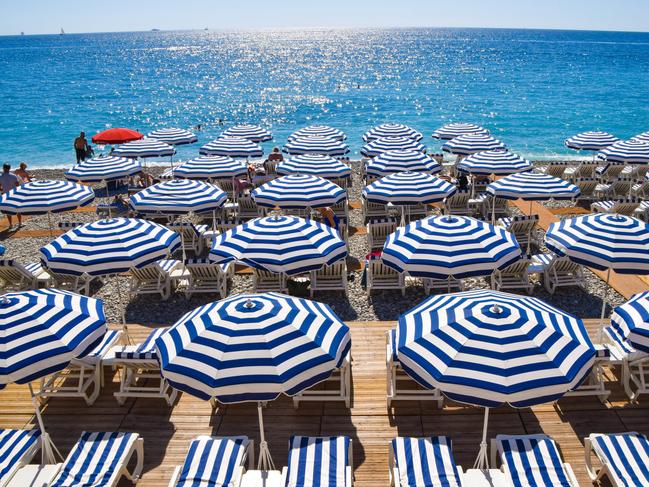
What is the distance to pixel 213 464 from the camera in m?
5.63

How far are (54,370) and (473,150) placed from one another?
1484 cm

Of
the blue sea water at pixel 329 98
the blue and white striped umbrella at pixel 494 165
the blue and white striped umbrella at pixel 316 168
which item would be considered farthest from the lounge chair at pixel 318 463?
the blue sea water at pixel 329 98

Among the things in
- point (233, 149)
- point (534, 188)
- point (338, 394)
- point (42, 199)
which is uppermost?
point (42, 199)

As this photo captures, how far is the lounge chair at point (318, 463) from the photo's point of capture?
17.6ft

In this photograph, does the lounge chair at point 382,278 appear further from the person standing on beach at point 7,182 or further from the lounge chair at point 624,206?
the person standing on beach at point 7,182

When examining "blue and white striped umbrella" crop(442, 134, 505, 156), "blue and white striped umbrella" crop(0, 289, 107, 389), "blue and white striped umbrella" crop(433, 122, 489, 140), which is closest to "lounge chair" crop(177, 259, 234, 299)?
"blue and white striped umbrella" crop(0, 289, 107, 389)

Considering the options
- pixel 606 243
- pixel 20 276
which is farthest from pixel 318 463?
pixel 20 276

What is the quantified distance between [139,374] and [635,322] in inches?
272

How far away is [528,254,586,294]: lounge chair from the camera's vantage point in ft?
34.6

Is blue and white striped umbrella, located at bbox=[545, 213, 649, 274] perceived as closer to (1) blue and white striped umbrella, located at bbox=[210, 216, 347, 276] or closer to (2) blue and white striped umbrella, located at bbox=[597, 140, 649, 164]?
(1) blue and white striped umbrella, located at bbox=[210, 216, 347, 276]

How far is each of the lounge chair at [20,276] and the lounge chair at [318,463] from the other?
802cm

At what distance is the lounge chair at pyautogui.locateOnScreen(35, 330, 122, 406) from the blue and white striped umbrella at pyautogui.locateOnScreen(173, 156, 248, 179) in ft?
22.6

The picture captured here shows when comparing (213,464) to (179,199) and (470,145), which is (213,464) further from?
(470,145)

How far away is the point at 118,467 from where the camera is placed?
5707 millimetres
